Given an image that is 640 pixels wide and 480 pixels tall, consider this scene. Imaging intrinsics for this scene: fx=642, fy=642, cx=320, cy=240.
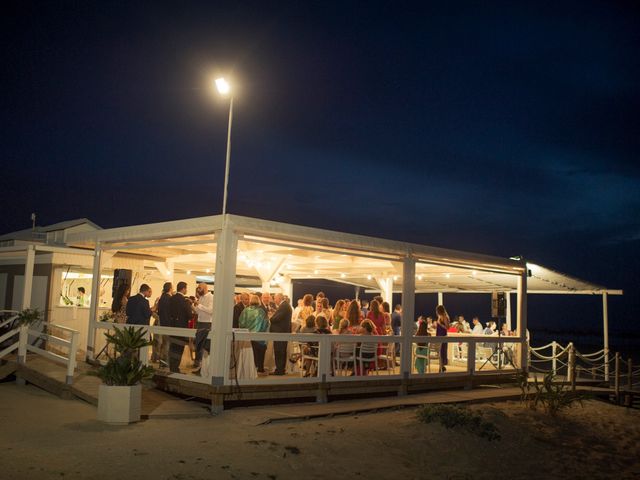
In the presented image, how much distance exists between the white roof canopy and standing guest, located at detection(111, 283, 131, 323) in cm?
90

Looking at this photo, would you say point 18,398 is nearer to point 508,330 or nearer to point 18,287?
point 18,287

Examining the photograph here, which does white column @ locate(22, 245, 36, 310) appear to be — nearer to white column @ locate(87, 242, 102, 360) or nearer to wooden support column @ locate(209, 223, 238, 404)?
white column @ locate(87, 242, 102, 360)

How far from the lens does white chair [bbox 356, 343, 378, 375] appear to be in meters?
11.7

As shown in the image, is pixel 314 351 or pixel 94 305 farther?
pixel 94 305

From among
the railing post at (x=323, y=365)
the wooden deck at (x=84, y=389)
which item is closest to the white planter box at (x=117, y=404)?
the wooden deck at (x=84, y=389)

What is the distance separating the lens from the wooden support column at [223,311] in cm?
955

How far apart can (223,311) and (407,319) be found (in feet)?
13.1

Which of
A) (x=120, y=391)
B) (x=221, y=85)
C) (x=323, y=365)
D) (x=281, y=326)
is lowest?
(x=120, y=391)

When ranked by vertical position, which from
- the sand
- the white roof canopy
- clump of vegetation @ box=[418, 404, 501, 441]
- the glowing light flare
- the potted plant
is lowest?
the sand

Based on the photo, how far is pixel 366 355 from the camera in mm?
11969

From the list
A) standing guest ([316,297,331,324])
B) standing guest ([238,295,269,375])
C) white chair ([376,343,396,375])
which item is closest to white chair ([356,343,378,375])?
white chair ([376,343,396,375])

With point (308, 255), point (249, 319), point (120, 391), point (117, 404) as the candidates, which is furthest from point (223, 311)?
point (308, 255)

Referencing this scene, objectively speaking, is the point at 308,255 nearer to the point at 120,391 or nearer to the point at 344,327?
the point at 344,327

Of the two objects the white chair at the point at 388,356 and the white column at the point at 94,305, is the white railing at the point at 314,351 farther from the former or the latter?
the white column at the point at 94,305
